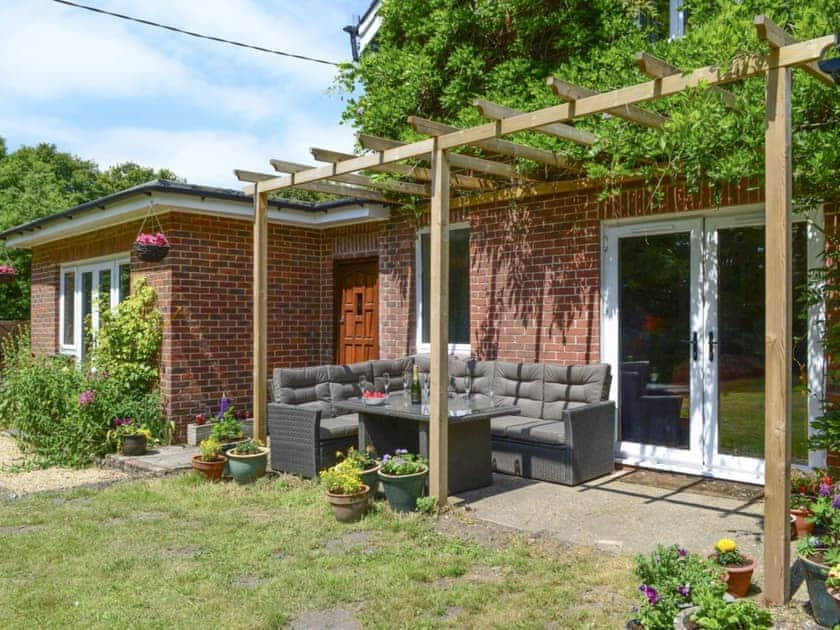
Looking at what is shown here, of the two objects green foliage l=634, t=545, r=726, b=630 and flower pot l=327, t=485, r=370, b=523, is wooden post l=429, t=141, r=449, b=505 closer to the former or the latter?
flower pot l=327, t=485, r=370, b=523

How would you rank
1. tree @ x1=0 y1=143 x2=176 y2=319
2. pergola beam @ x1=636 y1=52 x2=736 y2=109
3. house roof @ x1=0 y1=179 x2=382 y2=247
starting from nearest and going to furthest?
pergola beam @ x1=636 y1=52 x2=736 y2=109
house roof @ x1=0 y1=179 x2=382 y2=247
tree @ x1=0 y1=143 x2=176 y2=319

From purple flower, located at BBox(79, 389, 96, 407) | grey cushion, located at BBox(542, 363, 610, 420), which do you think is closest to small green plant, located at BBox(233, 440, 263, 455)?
purple flower, located at BBox(79, 389, 96, 407)

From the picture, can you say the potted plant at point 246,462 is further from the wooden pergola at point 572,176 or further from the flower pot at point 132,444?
the flower pot at point 132,444

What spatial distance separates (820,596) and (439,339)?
2888 millimetres

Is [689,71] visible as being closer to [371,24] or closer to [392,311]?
[392,311]

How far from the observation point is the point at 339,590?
3740 mm

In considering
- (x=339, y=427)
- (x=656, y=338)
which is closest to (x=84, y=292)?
(x=339, y=427)

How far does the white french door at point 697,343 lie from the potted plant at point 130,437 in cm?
485

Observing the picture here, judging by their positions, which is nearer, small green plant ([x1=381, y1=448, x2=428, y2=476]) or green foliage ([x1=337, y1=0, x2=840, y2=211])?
green foliage ([x1=337, y1=0, x2=840, y2=211])

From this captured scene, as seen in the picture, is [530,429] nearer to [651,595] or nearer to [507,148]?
[507,148]

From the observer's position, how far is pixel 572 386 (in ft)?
21.1

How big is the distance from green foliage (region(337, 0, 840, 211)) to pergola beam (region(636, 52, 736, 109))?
2.8 inches

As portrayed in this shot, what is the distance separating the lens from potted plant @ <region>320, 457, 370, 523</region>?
4.98 m

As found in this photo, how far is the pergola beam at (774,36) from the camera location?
10.7 feet
